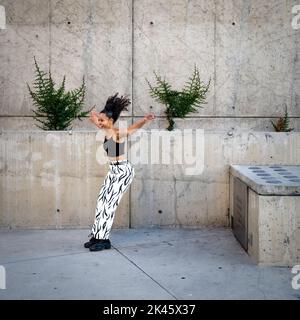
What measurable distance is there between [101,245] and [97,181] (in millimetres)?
1283

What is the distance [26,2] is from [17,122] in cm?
204

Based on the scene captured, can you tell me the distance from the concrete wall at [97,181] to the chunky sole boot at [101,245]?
1.06 metres

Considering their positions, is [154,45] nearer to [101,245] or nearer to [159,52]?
[159,52]

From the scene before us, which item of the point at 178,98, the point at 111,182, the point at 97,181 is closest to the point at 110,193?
the point at 111,182

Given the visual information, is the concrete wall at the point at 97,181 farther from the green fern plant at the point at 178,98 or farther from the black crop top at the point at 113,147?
the black crop top at the point at 113,147

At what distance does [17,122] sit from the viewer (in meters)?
7.19

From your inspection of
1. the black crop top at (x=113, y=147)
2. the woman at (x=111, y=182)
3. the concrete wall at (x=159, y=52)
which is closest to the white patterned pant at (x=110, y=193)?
the woman at (x=111, y=182)

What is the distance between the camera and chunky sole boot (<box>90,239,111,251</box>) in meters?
4.91

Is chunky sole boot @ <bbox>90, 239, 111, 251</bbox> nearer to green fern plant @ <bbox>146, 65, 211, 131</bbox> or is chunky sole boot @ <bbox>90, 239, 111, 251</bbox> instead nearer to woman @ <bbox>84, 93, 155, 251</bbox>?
woman @ <bbox>84, 93, 155, 251</bbox>

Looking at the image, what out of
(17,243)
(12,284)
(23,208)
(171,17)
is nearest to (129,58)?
(171,17)

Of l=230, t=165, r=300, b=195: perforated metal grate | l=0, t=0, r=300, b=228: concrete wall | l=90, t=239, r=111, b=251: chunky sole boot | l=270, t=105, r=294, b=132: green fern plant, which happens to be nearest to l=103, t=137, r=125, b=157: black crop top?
l=90, t=239, r=111, b=251: chunky sole boot

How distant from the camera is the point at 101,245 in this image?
4961mm

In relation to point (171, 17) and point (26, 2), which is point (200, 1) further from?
point (26, 2)

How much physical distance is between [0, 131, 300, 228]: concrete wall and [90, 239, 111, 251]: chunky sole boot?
1.06 m
